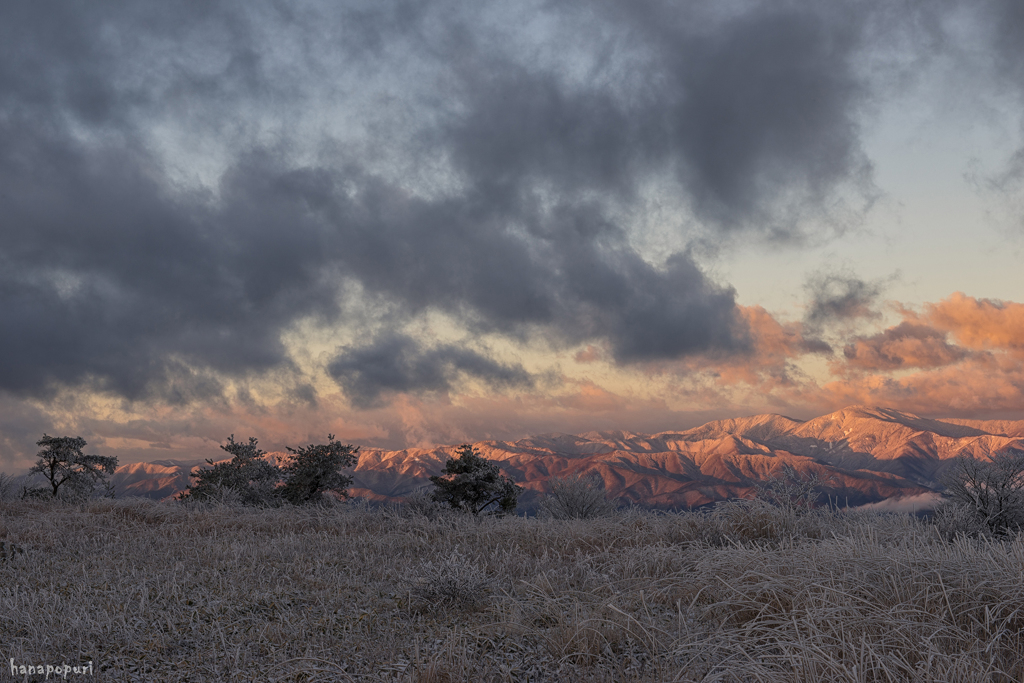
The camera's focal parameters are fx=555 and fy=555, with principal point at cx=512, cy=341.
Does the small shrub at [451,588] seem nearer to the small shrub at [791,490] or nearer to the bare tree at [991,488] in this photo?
the small shrub at [791,490]

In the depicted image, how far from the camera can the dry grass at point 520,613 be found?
3.87 metres

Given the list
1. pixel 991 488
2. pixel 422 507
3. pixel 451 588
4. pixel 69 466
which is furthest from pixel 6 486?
pixel 991 488

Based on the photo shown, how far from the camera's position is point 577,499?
1819 cm

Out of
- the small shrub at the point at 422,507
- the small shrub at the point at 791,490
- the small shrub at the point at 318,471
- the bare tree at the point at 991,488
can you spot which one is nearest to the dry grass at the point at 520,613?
the small shrub at the point at 791,490

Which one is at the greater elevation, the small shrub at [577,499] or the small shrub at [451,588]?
the small shrub at [451,588]

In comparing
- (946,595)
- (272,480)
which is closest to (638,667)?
(946,595)

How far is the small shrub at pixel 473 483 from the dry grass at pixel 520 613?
655 inches

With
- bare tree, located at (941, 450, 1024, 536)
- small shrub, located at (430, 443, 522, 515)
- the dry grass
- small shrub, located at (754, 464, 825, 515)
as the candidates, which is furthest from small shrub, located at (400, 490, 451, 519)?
bare tree, located at (941, 450, 1024, 536)

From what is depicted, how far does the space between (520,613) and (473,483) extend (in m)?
20.3

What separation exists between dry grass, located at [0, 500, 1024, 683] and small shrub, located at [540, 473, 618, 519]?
31.5 feet

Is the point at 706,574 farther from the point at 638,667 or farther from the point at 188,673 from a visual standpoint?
the point at 188,673

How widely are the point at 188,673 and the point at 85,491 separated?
84.7 feet

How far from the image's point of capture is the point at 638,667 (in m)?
4.01

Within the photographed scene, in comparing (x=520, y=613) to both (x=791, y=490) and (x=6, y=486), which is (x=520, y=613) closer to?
(x=791, y=490)
